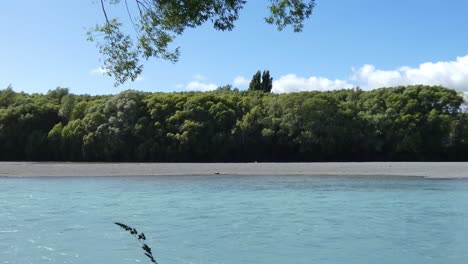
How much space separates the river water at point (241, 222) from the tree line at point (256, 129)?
2839 cm

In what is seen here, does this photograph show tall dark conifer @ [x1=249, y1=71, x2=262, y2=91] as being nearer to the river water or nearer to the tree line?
the tree line

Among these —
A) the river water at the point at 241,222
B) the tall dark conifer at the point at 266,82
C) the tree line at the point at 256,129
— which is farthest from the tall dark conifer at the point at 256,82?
the river water at the point at 241,222

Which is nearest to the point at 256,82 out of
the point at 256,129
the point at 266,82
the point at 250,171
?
the point at 266,82

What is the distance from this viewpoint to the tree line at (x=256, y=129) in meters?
58.5

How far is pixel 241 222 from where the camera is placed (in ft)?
56.8

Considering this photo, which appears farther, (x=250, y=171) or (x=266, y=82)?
(x=266, y=82)

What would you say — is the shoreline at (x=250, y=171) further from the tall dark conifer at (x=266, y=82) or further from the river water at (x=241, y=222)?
the tall dark conifer at (x=266, y=82)

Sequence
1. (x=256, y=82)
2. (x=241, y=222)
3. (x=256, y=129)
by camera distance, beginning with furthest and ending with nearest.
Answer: (x=256, y=82)
(x=256, y=129)
(x=241, y=222)

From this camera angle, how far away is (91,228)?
16438mm

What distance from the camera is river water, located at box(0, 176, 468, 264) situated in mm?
12383

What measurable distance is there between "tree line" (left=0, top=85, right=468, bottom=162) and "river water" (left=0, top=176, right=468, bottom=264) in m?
28.4

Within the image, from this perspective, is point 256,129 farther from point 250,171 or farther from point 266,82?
point 266,82

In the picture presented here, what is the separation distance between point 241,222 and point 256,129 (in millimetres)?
44356

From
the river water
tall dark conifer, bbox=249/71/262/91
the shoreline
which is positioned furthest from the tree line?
the river water
